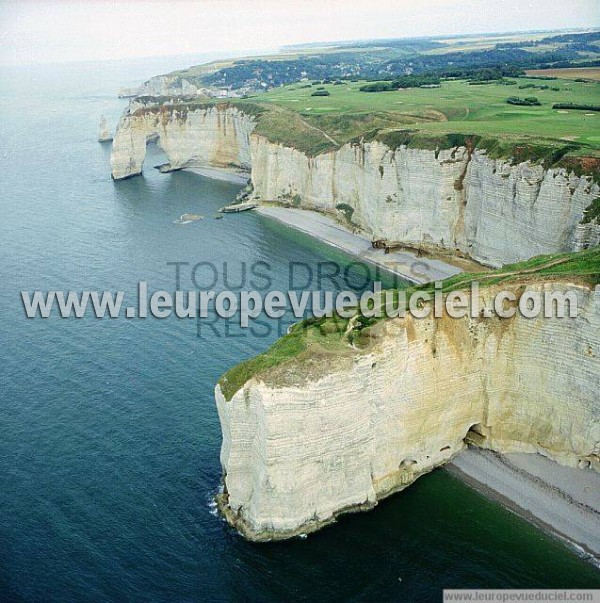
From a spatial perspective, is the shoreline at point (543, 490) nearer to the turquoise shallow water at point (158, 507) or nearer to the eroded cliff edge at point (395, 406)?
the eroded cliff edge at point (395, 406)

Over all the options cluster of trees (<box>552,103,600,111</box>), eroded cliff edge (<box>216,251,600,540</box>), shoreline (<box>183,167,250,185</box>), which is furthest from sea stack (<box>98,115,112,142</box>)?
eroded cliff edge (<box>216,251,600,540</box>)

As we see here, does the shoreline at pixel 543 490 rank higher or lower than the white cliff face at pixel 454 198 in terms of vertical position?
lower

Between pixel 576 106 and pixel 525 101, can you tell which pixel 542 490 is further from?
pixel 525 101

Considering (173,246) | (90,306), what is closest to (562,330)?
(90,306)

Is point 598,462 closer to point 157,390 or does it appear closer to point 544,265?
point 544,265

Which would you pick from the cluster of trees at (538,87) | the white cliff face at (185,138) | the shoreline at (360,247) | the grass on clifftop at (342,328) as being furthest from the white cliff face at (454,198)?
the cluster of trees at (538,87)

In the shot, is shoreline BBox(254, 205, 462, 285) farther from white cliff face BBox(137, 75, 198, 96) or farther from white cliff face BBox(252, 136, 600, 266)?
white cliff face BBox(137, 75, 198, 96)
